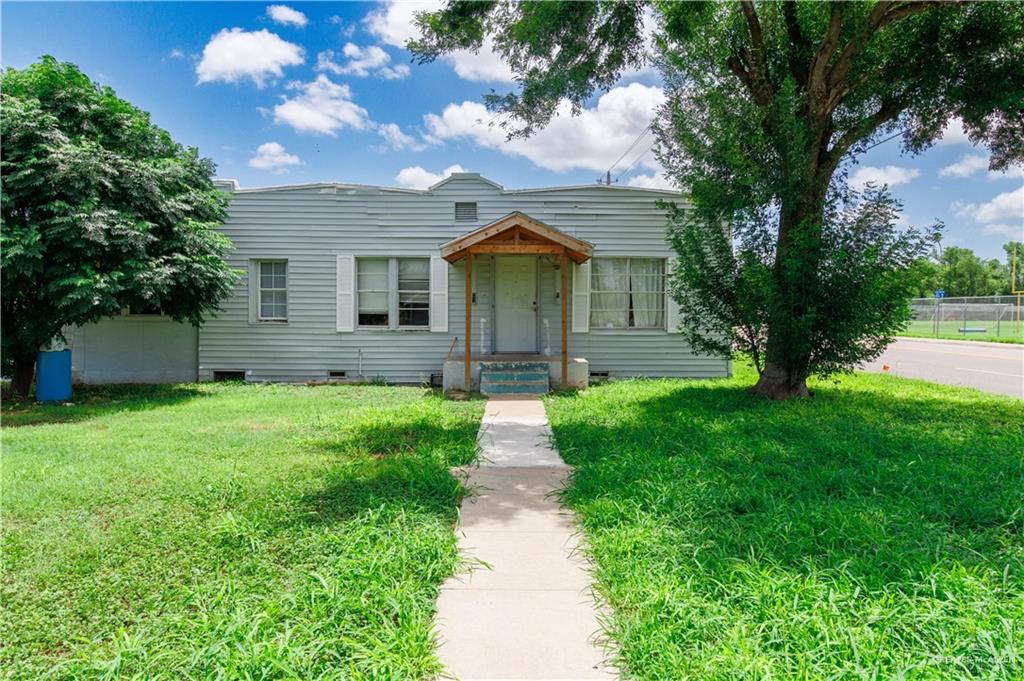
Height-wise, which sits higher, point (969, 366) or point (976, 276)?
point (976, 276)

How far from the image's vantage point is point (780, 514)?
A: 334cm

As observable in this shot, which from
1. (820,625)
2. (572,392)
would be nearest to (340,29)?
(572,392)

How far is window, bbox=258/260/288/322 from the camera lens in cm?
1057

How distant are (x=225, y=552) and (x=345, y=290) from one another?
312 inches

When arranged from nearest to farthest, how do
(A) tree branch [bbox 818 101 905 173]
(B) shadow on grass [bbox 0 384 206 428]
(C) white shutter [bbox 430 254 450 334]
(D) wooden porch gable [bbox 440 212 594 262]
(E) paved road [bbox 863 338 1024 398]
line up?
1. (B) shadow on grass [bbox 0 384 206 428]
2. (A) tree branch [bbox 818 101 905 173]
3. (D) wooden porch gable [bbox 440 212 594 262]
4. (E) paved road [bbox 863 338 1024 398]
5. (C) white shutter [bbox 430 254 450 334]

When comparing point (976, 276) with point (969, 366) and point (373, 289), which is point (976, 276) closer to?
point (969, 366)

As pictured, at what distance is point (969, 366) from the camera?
12.8 m

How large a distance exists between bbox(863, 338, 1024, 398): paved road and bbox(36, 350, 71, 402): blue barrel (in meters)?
12.2

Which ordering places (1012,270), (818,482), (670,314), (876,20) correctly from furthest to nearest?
(1012,270) → (670,314) → (876,20) → (818,482)

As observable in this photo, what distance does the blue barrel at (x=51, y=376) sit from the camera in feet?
26.6

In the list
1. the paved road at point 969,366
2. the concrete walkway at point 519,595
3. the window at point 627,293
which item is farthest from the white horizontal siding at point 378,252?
the concrete walkway at point 519,595

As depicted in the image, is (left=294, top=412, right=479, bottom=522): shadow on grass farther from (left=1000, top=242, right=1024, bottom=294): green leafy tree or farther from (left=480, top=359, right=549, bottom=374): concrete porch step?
(left=1000, top=242, right=1024, bottom=294): green leafy tree

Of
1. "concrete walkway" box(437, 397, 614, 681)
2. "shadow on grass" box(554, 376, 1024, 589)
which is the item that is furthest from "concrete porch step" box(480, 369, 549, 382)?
"concrete walkway" box(437, 397, 614, 681)

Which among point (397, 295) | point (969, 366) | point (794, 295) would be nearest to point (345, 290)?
point (397, 295)
